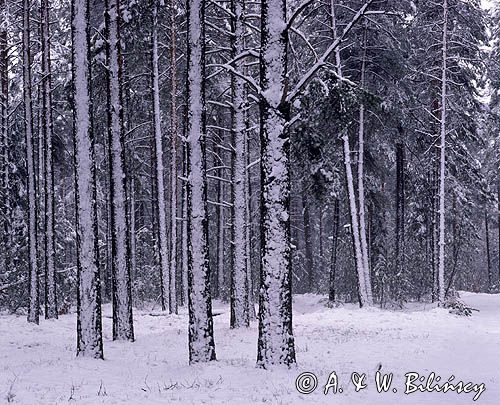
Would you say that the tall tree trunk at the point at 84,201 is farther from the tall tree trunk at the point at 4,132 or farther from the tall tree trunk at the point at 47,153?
the tall tree trunk at the point at 4,132

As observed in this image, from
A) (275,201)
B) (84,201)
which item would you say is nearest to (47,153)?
(84,201)

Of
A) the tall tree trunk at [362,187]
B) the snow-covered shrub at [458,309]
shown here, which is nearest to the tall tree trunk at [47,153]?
the tall tree trunk at [362,187]

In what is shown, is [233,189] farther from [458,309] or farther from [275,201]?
[458,309]

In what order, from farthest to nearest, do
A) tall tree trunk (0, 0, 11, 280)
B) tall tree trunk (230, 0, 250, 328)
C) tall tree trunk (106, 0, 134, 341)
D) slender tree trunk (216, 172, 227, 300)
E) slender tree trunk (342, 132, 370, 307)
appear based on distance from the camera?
slender tree trunk (216, 172, 227, 300) → slender tree trunk (342, 132, 370, 307) → tall tree trunk (0, 0, 11, 280) → tall tree trunk (230, 0, 250, 328) → tall tree trunk (106, 0, 134, 341)

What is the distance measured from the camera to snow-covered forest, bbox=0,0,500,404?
8539 millimetres

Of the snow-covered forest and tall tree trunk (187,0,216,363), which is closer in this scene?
the snow-covered forest

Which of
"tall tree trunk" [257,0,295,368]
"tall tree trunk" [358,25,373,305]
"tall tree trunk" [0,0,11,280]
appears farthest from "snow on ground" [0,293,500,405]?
"tall tree trunk" [0,0,11,280]

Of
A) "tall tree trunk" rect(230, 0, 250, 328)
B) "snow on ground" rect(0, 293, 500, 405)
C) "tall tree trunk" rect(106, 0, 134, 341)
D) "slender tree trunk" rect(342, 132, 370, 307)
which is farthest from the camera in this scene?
"slender tree trunk" rect(342, 132, 370, 307)

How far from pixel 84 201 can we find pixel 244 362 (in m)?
4.47

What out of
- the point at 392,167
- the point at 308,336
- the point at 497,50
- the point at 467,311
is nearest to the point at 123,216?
the point at 308,336

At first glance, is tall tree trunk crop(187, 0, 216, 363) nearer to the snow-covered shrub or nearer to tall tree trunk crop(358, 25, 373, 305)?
tall tree trunk crop(358, 25, 373, 305)

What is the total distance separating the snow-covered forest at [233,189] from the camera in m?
8.54

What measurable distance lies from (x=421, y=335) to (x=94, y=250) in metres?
8.60

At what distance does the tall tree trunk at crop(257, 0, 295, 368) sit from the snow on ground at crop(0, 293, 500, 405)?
0.51m
